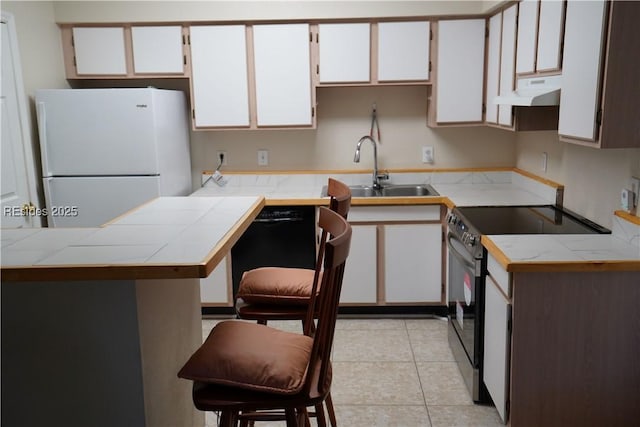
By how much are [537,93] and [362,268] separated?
1612mm

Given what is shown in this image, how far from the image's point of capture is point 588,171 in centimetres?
284

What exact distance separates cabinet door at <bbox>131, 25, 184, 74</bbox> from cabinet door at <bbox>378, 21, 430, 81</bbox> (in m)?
A: 1.32

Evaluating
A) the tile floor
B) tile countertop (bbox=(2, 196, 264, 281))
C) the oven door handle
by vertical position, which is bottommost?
the tile floor

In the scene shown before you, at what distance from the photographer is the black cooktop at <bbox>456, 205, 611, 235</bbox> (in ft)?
8.57

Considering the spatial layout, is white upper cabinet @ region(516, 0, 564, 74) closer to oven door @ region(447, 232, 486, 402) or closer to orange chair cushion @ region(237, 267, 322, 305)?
oven door @ region(447, 232, 486, 402)

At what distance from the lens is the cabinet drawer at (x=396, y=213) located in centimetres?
358

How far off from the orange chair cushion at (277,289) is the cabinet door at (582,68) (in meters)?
1.20

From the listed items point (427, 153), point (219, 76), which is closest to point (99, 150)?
point (219, 76)

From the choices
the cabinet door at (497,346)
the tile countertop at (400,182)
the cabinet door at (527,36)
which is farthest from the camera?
the tile countertop at (400,182)

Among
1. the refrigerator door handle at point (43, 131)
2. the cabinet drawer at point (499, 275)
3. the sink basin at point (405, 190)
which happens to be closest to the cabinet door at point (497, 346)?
the cabinet drawer at point (499, 275)

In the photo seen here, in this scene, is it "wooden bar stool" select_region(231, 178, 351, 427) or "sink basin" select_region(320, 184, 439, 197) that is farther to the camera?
"sink basin" select_region(320, 184, 439, 197)

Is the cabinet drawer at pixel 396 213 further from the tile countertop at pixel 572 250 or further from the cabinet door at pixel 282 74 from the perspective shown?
the tile countertop at pixel 572 250

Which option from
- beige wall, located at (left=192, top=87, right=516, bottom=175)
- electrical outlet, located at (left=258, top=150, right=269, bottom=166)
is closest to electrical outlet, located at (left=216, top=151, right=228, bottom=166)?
beige wall, located at (left=192, top=87, right=516, bottom=175)

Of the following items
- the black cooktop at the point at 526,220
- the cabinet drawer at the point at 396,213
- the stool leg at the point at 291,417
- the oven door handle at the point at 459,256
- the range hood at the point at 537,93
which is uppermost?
the range hood at the point at 537,93
